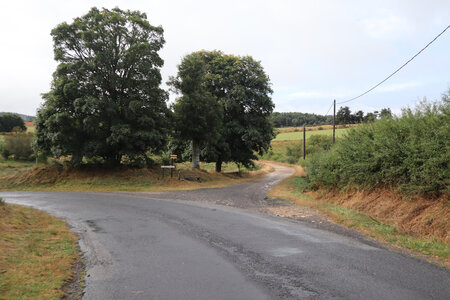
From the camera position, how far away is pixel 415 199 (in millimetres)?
8961

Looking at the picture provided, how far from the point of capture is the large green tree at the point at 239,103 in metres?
29.0

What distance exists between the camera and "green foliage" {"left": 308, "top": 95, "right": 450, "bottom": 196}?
8266mm

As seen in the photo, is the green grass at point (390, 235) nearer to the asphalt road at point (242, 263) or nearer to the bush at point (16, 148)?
the asphalt road at point (242, 263)

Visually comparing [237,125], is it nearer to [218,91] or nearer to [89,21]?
[218,91]

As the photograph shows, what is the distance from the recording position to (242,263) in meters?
5.53

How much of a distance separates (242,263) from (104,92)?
20.9 metres

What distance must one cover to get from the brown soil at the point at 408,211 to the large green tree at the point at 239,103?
18.3 meters

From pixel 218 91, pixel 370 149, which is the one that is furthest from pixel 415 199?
pixel 218 91

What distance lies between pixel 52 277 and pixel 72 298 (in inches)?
37.0

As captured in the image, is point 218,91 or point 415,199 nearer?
point 415,199

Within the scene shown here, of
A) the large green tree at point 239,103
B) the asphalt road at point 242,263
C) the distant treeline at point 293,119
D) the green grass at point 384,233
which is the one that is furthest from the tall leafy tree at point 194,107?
the distant treeline at point 293,119

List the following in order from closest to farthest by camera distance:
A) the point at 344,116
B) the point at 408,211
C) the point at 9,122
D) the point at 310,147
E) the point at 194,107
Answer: the point at 408,211 → the point at 194,107 → the point at 310,147 → the point at 344,116 → the point at 9,122

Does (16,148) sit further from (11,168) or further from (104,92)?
(104,92)

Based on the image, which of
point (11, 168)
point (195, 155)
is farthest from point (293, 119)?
point (11, 168)
